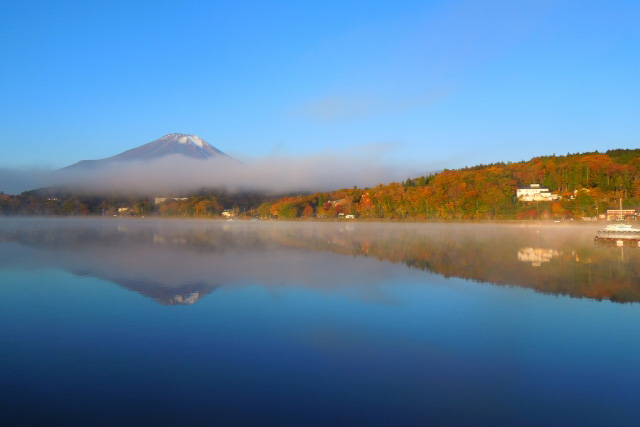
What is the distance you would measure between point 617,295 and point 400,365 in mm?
5759

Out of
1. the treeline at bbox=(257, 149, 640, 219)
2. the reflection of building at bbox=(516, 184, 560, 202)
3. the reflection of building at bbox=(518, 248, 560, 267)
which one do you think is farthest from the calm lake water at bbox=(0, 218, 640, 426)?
the reflection of building at bbox=(516, 184, 560, 202)

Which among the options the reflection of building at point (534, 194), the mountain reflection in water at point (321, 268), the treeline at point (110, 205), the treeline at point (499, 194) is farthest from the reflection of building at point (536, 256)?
the treeline at point (110, 205)

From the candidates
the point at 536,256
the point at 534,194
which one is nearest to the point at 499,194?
the point at 534,194

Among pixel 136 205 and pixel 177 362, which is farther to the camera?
pixel 136 205

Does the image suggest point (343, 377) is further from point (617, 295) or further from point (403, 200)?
point (403, 200)

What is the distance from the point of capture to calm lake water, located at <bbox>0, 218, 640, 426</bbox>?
345 centimetres

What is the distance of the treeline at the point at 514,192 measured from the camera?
50.7 m

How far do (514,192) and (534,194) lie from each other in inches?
146

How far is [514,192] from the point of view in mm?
59781

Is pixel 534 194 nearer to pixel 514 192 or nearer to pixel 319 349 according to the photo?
pixel 514 192

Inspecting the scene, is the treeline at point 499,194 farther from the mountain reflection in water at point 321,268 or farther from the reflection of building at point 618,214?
the mountain reflection in water at point 321,268

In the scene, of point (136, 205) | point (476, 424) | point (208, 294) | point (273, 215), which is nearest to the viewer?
point (476, 424)

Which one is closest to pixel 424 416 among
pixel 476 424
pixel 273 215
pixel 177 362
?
pixel 476 424

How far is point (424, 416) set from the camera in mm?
3338
